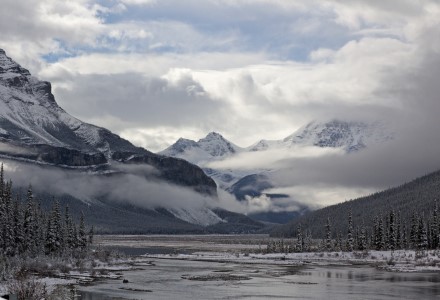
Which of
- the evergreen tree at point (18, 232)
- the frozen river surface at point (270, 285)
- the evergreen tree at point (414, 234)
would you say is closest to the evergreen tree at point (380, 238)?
the evergreen tree at point (414, 234)

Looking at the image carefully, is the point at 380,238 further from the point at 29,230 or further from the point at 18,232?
the point at 18,232

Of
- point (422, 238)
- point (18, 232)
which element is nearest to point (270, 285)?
point (18, 232)

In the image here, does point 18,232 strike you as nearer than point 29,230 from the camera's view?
Yes

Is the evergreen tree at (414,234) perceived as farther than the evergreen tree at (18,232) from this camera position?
Yes

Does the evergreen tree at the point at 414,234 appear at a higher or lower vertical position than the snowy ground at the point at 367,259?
higher

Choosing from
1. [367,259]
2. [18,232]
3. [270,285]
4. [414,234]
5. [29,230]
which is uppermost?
[414,234]

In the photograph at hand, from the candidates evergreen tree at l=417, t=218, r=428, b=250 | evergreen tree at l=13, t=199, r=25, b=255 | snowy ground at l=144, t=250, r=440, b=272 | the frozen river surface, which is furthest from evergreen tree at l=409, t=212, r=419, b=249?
evergreen tree at l=13, t=199, r=25, b=255

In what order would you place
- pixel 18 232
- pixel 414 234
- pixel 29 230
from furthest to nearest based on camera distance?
1. pixel 414 234
2. pixel 29 230
3. pixel 18 232

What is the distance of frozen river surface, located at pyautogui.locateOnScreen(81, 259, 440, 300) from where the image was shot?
8669 centimetres

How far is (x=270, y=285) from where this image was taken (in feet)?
335

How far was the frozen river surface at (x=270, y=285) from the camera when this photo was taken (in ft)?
284

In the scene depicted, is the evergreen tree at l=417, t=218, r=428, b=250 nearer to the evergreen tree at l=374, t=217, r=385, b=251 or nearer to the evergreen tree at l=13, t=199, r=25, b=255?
the evergreen tree at l=374, t=217, r=385, b=251

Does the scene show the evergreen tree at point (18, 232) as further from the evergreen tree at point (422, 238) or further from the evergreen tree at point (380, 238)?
the evergreen tree at point (422, 238)

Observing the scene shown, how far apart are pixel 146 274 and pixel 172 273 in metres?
5.55
